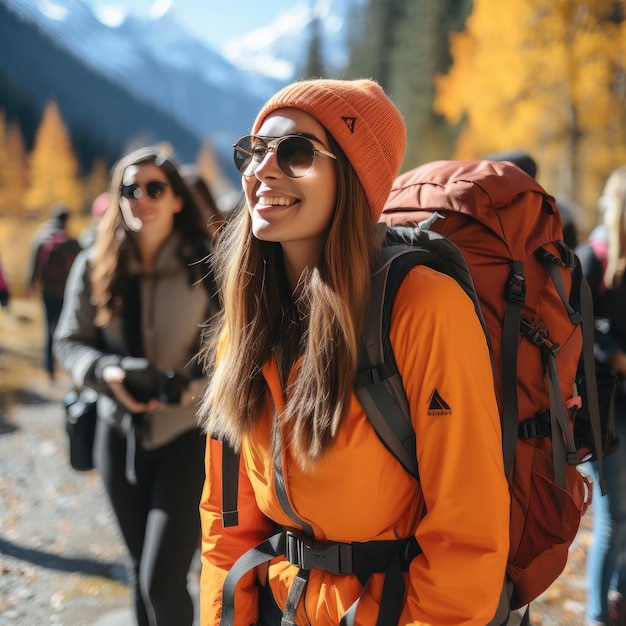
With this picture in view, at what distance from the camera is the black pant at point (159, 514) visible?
6.78ft

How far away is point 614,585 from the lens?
2.81 m

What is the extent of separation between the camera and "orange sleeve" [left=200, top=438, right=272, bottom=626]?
1.42 meters

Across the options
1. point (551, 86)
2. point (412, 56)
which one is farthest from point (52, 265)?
point (551, 86)

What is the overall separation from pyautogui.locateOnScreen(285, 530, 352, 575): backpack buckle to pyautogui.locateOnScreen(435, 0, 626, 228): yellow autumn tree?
7699 millimetres

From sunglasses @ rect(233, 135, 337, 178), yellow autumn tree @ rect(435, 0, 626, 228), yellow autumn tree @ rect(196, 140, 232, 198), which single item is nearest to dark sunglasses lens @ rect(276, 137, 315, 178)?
sunglasses @ rect(233, 135, 337, 178)

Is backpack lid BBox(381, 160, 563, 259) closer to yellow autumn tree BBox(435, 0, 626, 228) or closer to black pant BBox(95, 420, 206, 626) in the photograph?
black pant BBox(95, 420, 206, 626)

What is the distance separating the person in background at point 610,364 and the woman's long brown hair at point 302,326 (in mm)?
1684

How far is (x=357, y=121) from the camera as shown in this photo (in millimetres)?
1284

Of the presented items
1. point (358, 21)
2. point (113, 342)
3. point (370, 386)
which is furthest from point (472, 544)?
point (358, 21)

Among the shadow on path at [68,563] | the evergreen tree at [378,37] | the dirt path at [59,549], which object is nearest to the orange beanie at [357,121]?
the dirt path at [59,549]

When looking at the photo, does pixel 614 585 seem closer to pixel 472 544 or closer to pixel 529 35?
pixel 472 544

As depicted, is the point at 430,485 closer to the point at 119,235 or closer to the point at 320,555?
the point at 320,555

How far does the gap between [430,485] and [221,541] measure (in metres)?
0.63

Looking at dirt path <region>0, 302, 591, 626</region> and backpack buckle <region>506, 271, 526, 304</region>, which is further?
dirt path <region>0, 302, 591, 626</region>
